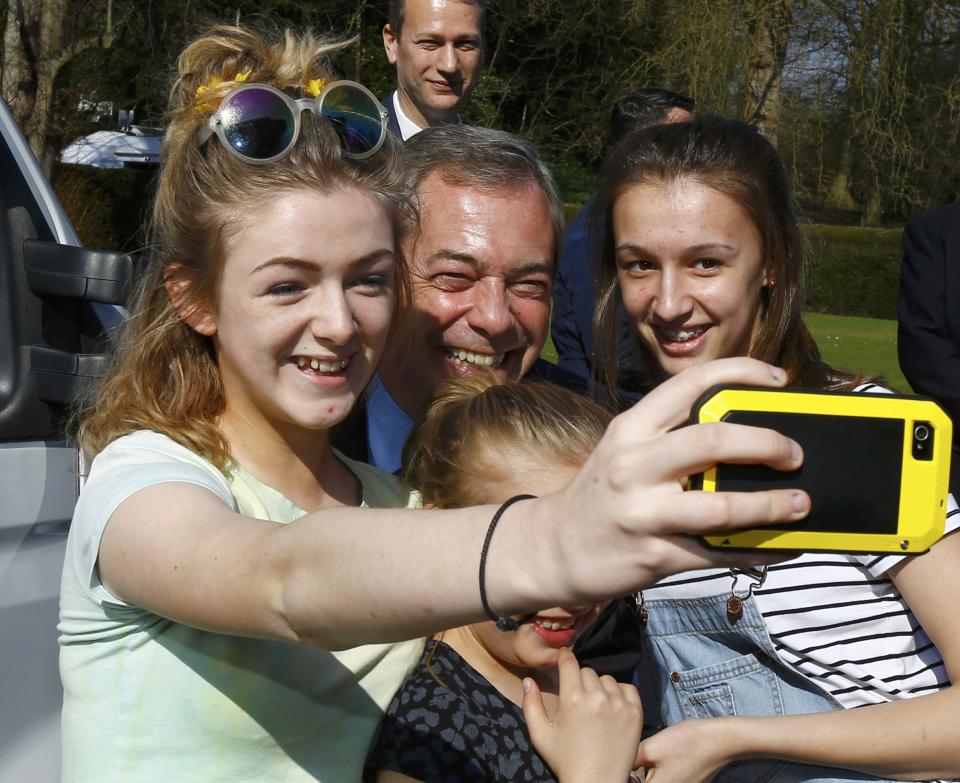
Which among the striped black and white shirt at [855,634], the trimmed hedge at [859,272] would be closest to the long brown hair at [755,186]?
the striped black and white shirt at [855,634]

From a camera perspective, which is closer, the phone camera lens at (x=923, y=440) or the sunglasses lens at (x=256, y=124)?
the phone camera lens at (x=923, y=440)

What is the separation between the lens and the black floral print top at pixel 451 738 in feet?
5.56

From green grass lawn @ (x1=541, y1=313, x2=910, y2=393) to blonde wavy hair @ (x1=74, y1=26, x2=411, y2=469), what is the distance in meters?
10.3

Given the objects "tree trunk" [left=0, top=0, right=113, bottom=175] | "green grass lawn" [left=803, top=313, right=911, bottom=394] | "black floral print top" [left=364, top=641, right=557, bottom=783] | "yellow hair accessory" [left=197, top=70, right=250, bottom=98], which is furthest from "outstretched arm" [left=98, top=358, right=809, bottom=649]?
"green grass lawn" [left=803, top=313, right=911, bottom=394]

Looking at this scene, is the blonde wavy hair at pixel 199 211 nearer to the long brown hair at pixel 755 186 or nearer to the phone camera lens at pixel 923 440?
the long brown hair at pixel 755 186

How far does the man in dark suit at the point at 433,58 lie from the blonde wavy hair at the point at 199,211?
345 cm

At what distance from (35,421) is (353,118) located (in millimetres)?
856

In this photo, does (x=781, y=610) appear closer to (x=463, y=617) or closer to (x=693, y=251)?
(x=693, y=251)

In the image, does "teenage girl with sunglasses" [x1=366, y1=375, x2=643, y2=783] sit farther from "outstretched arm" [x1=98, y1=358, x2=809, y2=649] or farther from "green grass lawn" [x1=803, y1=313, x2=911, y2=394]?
"green grass lawn" [x1=803, y1=313, x2=911, y2=394]

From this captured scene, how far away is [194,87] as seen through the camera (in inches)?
73.7

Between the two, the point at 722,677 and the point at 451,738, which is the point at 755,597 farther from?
the point at 451,738

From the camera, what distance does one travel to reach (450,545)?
116 centimetres

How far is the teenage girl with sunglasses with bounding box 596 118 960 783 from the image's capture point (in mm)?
1809

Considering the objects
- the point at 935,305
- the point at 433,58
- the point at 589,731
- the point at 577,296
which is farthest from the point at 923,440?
the point at 433,58
